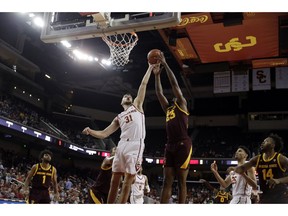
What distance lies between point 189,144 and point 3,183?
11.2m

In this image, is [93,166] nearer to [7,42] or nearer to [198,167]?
[198,167]

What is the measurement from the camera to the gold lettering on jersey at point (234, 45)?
34.5ft

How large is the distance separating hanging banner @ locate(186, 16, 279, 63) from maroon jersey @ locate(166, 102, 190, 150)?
16.1 feet

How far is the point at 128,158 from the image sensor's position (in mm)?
5059

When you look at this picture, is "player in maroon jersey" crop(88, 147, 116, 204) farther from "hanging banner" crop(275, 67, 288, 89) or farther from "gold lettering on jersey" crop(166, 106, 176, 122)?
"hanging banner" crop(275, 67, 288, 89)

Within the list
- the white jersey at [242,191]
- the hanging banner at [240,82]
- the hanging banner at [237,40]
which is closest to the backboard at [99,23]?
the white jersey at [242,191]

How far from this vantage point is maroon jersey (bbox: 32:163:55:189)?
7215mm

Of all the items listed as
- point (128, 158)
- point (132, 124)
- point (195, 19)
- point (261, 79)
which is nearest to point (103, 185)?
point (128, 158)

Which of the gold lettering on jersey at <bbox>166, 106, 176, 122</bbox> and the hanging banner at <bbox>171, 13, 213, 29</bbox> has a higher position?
the hanging banner at <bbox>171, 13, 213, 29</bbox>

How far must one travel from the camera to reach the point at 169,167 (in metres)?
5.38

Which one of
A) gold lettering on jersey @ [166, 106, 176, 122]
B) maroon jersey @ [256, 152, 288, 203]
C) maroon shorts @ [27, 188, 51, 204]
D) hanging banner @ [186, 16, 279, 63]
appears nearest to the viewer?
maroon jersey @ [256, 152, 288, 203]

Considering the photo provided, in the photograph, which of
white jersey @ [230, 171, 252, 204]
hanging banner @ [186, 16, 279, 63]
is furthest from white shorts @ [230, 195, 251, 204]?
hanging banner @ [186, 16, 279, 63]

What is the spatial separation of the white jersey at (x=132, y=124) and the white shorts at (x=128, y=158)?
11 centimetres
